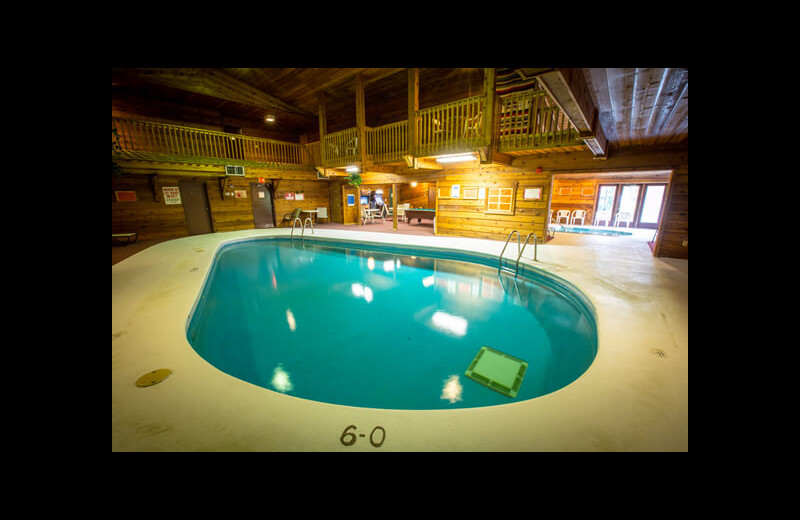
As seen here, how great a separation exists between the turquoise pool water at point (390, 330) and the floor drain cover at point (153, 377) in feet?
2.53

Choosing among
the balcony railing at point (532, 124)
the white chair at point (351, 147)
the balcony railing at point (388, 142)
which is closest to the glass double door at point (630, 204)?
the balcony railing at point (532, 124)

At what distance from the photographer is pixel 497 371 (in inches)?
112

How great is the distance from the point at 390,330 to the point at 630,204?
13651 mm

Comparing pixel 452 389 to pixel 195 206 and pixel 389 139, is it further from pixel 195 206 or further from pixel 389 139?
pixel 195 206

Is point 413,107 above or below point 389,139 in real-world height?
above

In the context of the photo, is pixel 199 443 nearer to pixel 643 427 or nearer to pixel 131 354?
pixel 131 354

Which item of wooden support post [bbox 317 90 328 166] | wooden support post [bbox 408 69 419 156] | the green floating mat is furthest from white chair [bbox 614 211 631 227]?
wooden support post [bbox 317 90 328 166]

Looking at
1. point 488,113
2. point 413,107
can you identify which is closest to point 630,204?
point 488,113

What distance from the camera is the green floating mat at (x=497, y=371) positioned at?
2.62 m

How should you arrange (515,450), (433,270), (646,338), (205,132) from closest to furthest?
(515,450), (646,338), (433,270), (205,132)
